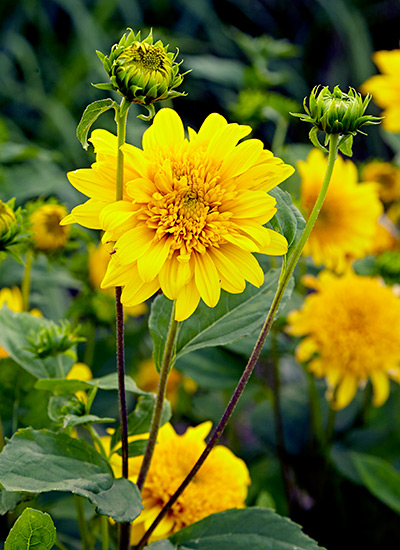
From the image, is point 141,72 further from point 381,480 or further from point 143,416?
point 381,480

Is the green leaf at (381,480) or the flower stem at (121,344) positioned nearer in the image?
the flower stem at (121,344)

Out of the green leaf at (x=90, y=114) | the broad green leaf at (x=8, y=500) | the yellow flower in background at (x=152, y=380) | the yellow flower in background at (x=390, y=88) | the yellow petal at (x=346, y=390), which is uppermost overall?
the yellow flower in background at (x=390, y=88)

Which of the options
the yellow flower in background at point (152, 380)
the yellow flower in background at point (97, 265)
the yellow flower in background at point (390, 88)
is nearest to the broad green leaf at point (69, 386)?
the yellow flower in background at point (97, 265)

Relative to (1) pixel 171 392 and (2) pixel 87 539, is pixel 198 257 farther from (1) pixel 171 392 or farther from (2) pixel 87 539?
(1) pixel 171 392

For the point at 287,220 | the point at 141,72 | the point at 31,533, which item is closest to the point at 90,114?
the point at 141,72

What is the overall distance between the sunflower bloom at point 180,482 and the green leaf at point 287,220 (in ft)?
0.77

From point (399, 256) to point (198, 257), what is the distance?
1.98ft

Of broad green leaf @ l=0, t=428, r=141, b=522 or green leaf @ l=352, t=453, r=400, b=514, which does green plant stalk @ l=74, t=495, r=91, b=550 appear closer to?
broad green leaf @ l=0, t=428, r=141, b=522

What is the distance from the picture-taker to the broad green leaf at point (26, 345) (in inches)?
21.6

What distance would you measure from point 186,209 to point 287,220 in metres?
0.07

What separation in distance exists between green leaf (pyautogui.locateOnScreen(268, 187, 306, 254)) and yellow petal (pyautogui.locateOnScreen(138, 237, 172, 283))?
0.08m

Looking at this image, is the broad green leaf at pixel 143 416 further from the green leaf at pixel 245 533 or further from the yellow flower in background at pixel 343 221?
the yellow flower in background at pixel 343 221

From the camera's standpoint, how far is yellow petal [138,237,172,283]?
393 millimetres

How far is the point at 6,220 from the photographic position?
0.53m
